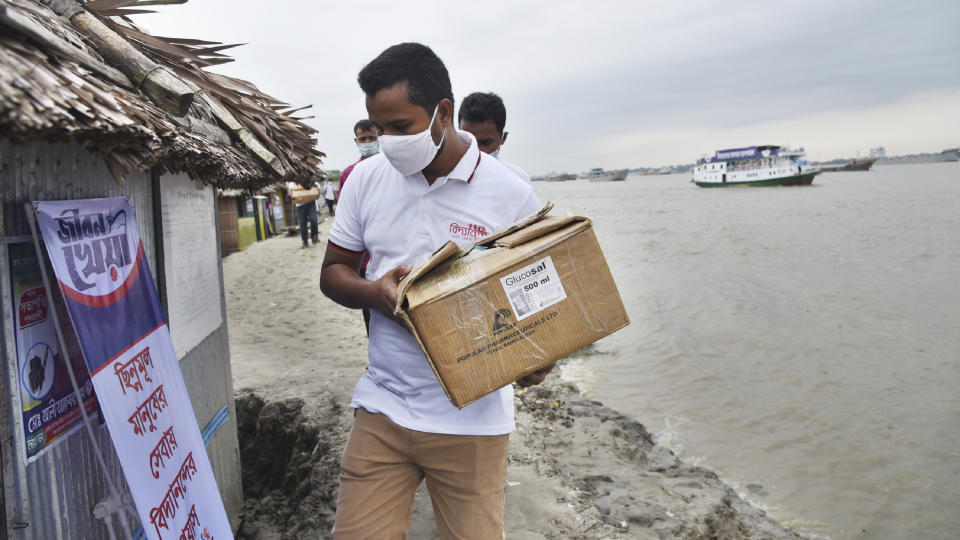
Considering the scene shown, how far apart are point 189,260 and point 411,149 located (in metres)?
1.60

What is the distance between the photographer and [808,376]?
24.3ft

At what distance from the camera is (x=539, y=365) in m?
1.62

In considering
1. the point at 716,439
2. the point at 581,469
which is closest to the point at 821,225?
the point at 716,439

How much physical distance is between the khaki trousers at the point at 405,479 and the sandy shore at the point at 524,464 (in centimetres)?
145

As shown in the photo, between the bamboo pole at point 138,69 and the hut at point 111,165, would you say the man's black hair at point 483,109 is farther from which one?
the bamboo pole at point 138,69

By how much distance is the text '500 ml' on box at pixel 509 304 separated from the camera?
1.55 meters

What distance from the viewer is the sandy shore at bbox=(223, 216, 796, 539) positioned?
3453mm

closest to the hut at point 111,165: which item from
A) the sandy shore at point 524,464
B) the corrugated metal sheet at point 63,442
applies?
the corrugated metal sheet at point 63,442

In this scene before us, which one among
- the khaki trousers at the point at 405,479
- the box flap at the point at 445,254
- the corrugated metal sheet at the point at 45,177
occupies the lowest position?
the khaki trousers at the point at 405,479

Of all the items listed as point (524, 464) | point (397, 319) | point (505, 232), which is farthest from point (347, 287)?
point (524, 464)

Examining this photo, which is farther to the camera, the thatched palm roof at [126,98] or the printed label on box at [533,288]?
the printed label on box at [533,288]

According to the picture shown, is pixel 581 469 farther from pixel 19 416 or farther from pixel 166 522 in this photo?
pixel 19 416

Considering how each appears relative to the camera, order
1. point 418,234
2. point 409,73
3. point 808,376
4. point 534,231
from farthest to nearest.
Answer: point 808,376 → point 418,234 → point 409,73 → point 534,231

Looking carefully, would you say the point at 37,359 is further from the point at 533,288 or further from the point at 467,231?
the point at 533,288
